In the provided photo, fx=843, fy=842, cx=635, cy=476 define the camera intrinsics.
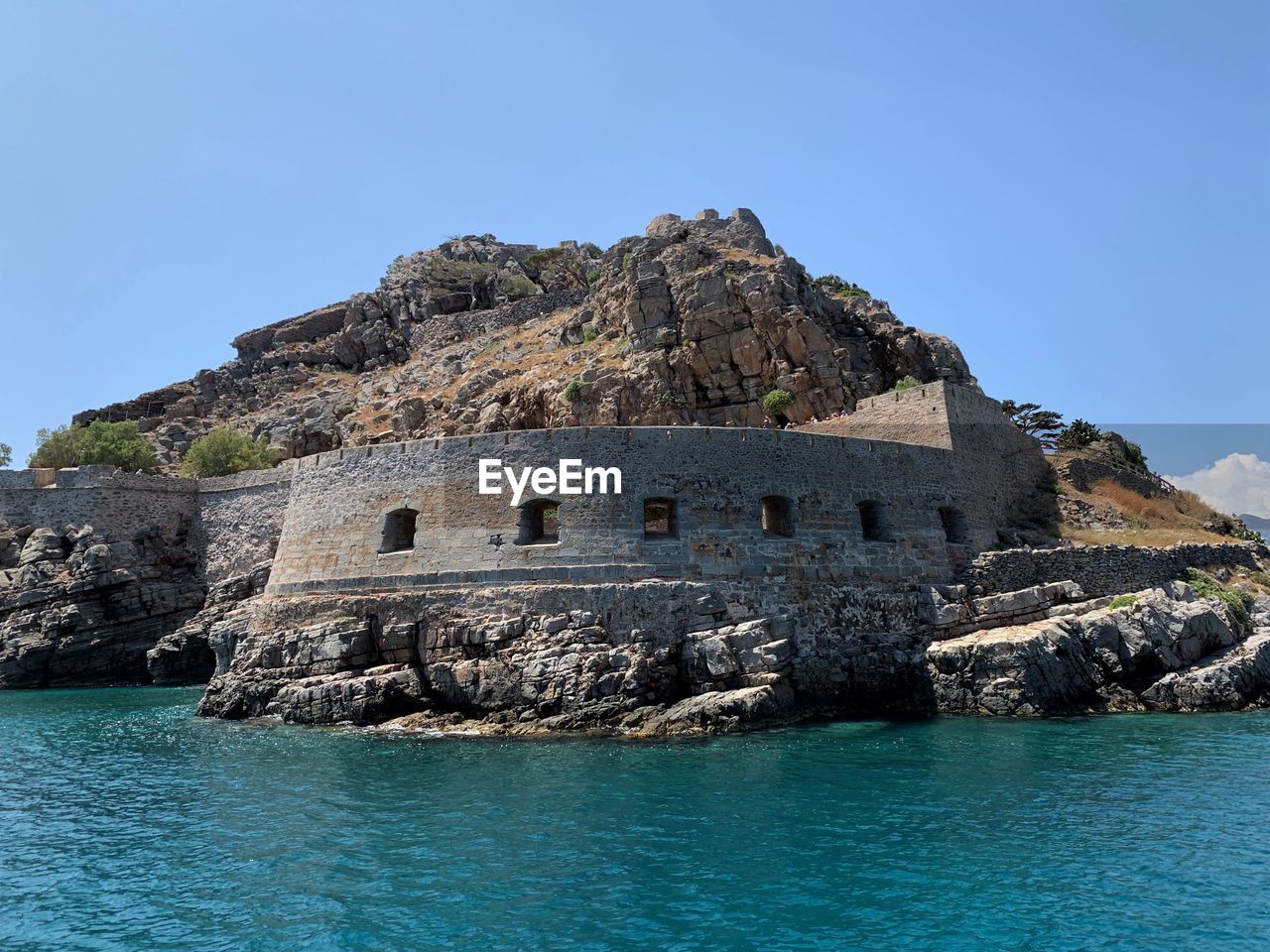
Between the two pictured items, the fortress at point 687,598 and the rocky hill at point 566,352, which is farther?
the rocky hill at point 566,352

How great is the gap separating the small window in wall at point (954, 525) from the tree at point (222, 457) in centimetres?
3294

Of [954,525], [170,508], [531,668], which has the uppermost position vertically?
[170,508]

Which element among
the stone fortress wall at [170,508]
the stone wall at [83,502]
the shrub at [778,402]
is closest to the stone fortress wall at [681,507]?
the shrub at [778,402]

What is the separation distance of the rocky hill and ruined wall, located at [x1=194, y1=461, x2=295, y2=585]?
29.1 feet

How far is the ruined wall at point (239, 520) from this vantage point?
1339 inches

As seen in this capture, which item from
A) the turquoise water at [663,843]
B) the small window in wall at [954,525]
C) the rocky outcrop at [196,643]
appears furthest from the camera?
the rocky outcrop at [196,643]

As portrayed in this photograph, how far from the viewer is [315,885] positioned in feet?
30.9

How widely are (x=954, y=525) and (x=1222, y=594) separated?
6340mm

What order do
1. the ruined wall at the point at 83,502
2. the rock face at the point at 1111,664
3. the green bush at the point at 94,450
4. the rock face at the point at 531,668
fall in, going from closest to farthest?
1. the rock face at the point at 531,668
2. the rock face at the point at 1111,664
3. the ruined wall at the point at 83,502
4. the green bush at the point at 94,450

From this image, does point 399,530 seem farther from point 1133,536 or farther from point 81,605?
point 1133,536

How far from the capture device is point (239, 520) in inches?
1380

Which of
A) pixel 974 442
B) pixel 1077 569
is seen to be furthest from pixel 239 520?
pixel 1077 569

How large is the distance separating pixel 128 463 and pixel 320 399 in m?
13.0

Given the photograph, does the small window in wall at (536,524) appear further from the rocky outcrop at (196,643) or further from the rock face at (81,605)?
the rock face at (81,605)
